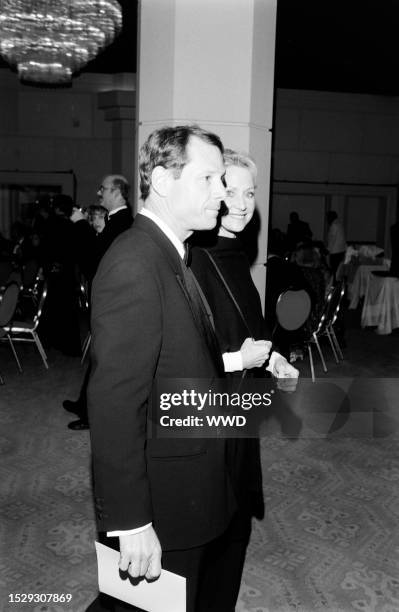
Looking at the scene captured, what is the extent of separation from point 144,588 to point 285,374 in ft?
2.82

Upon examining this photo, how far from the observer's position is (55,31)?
680 centimetres

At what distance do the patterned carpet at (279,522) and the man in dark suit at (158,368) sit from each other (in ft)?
3.44

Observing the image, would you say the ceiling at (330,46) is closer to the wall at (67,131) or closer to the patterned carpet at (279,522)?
the wall at (67,131)

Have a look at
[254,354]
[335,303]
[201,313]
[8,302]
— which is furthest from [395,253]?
[201,313]

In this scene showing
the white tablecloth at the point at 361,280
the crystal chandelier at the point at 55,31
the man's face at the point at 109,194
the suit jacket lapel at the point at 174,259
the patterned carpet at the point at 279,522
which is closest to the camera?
the suit jacket lapel at the point at 174,259

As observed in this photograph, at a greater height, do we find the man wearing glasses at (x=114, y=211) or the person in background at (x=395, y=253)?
the man wearing glasses at (x=114, y=211)

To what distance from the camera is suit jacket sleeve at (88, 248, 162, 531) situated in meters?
1.31

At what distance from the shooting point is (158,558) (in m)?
1.38

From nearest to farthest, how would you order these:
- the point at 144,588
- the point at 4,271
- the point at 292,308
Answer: the point at 144,588 < the point at 292,308 < the point at 4,271

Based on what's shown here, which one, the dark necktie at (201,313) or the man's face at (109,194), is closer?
the dark necktie at (201,313)

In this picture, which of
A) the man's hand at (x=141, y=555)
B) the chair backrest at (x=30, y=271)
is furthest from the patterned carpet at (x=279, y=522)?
the chair backrest at (x=30, y=271)

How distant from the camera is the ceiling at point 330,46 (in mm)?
8125

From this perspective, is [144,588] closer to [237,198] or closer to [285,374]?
[285,374]

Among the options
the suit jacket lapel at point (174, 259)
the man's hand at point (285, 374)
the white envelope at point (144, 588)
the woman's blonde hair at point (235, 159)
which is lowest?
the white envelope at point (144, 588)
